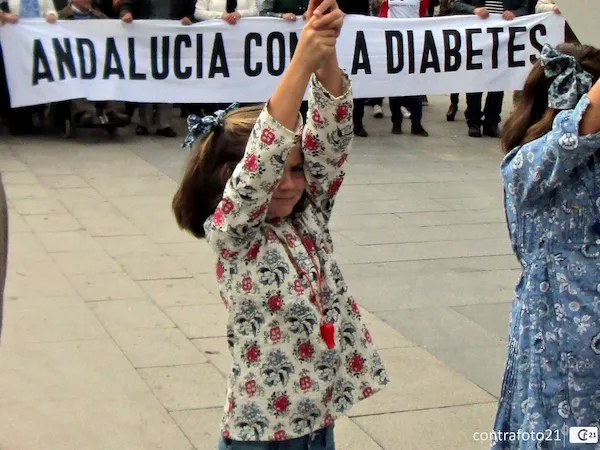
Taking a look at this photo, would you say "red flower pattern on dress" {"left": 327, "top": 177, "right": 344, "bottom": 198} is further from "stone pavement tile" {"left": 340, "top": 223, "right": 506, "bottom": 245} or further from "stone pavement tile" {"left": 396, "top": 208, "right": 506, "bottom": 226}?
"stone pavement tile" {"left": 396, "top": 208, "right": 506, "bottom": 226}

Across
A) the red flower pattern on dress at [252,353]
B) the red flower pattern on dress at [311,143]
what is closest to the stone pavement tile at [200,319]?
the red flower pattern on dress at [252,353]

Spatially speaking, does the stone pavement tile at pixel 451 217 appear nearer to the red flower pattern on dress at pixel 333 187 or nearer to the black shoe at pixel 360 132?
the black shoe at pixel 360 132

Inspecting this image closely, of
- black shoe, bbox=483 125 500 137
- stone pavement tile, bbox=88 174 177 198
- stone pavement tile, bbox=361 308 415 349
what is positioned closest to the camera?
stone pavement tile, bbox=361 308 415 349

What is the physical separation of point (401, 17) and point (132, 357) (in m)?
7.73

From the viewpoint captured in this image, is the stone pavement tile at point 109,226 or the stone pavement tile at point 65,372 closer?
the stone pavement tile at point 65,372

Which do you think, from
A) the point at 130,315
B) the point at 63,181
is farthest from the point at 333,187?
the point at 63,181

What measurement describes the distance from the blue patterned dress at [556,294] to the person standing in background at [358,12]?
848cm

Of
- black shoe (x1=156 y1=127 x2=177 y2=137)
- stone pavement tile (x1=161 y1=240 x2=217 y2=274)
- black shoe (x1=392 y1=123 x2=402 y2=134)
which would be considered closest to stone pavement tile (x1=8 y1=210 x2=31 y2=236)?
stone pavement tile (x1=161 y1=240 x2=217 y2=274)

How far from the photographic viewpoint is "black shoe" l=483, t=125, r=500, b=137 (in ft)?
36.8

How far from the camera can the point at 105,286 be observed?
572 cm

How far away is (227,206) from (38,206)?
5460mm

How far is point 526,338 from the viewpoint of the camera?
244cm

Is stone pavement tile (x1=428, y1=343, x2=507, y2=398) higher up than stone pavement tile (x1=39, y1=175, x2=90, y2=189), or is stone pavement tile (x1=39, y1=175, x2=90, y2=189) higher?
stone pavement tile (x1=428, y1=343, x2=507, y2=398)

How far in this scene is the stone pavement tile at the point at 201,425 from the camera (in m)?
3.91
